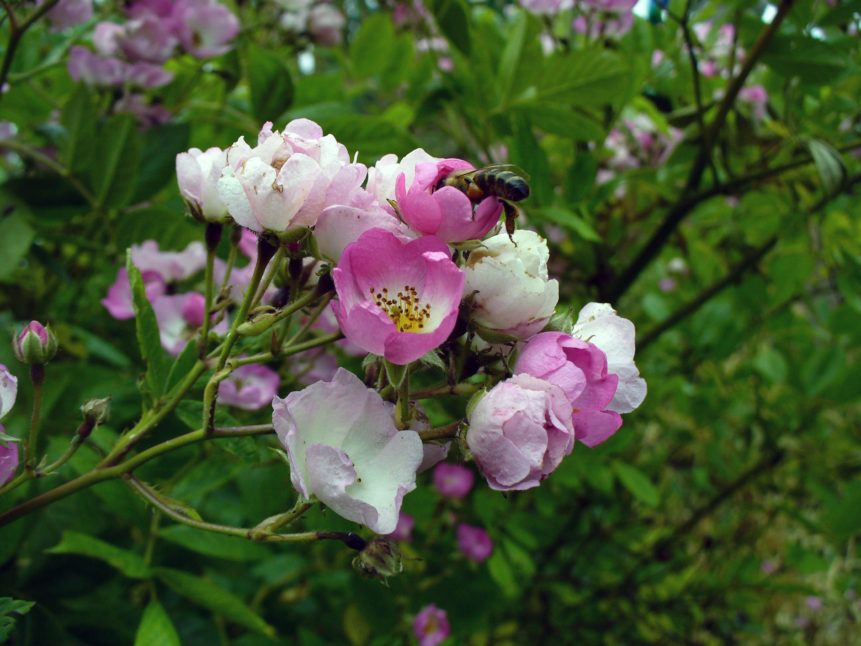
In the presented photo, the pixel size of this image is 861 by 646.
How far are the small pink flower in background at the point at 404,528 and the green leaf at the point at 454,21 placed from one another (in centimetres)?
66

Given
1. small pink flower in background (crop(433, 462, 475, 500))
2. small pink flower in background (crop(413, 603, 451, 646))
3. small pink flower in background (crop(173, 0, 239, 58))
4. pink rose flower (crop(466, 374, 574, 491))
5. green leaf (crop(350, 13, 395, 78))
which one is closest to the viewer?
pink rose flower (crop(466, 374, 574, 491))

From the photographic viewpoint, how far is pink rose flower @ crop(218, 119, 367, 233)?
481 mm

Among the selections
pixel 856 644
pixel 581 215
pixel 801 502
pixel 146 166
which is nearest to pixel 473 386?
pixel 581 215

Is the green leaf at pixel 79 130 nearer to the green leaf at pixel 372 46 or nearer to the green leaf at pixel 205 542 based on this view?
the green leaf at pixel 205 542

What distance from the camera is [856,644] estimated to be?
2188 millimetres

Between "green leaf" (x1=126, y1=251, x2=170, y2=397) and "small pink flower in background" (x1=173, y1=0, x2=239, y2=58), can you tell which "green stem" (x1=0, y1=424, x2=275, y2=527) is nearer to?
"green leaf" (x1=126, y1=251, x2=170, y2=397)

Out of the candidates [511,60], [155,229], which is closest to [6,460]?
[155,229]

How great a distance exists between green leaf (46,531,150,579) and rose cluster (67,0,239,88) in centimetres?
64

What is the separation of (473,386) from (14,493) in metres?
0.42

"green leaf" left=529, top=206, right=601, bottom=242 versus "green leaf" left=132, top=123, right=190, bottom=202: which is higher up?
"green leaf" left=529, top=206, right=601, bottom=242

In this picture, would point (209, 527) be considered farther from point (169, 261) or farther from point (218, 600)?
point (169, 261)

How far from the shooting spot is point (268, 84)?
0.97 meters

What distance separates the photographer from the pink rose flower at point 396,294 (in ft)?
1.47

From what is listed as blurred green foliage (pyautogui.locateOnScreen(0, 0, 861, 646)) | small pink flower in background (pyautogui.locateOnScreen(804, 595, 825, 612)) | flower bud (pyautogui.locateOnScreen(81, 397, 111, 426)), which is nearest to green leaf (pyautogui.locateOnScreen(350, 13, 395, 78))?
blurred green foliage (pyautogui.locateOnScreen(0, 0, 861, 646))
